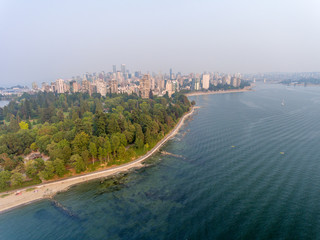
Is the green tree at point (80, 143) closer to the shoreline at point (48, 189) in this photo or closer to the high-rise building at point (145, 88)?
the shoreline at point (48, 189)

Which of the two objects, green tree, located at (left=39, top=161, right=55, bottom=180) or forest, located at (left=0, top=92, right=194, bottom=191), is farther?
forest, located at (left=0, top=92, right=194, bottom=191)

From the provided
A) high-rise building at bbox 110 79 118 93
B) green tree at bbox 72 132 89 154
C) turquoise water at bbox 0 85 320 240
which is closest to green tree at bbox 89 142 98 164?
green tree at bbox 72 132 89 154

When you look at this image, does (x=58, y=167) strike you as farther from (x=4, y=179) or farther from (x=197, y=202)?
(x=197, y=202)

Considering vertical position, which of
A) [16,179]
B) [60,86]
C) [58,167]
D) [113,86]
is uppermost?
[113,86]

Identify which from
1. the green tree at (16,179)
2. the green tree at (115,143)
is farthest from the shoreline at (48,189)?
the green tree at (115,143)

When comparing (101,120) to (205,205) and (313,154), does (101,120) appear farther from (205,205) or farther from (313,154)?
(313,154)

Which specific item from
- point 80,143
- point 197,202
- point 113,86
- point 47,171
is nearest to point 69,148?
point 80,143

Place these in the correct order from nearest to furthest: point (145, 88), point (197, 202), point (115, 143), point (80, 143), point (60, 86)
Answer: point (197, 202) < point (80, 143) < point (115, 143) < point (145, 88) < point (60, 86)

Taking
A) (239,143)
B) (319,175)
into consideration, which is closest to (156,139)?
(239,143)

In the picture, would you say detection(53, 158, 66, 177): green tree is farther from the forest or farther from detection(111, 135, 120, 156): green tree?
detection(111, 135, 120, 156): green tree
